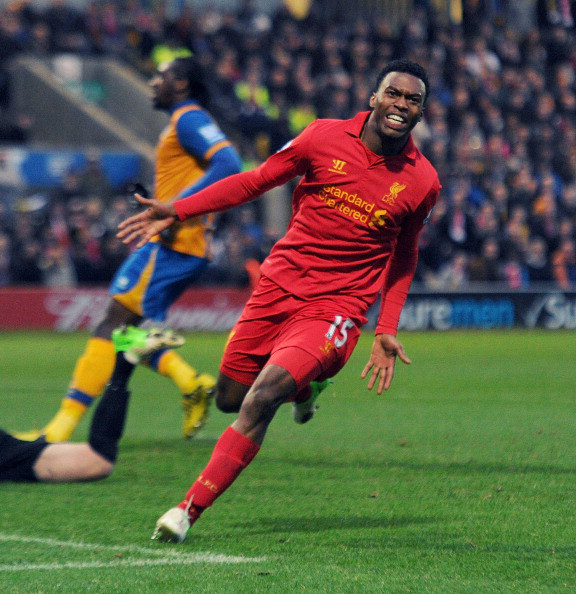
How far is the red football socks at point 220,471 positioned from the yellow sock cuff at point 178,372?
2.83m

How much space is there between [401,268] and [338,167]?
0.62 m

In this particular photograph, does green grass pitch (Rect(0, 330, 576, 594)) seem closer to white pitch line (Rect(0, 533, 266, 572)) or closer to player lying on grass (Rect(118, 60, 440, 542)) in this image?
white pitch line (Rect(0, 533, 266, 572))

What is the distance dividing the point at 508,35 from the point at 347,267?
21396 mm

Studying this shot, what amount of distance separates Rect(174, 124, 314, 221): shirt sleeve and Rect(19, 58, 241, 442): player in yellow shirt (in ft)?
6.37

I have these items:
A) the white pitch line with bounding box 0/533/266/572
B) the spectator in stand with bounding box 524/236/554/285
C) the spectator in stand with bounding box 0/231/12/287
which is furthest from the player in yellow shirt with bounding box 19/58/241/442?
the spectator in stand with bounding box 524/236/554/285

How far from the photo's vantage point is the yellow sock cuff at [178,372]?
26.5ft

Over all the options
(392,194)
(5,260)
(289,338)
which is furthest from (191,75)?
(5,260)

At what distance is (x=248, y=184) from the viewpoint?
5539mm

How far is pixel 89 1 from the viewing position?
25156 millimetres

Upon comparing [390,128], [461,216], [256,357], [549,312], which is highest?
[390,128]

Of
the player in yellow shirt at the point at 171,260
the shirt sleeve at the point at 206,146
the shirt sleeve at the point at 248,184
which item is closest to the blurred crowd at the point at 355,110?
the player in yellow shirt at the point at 171,260

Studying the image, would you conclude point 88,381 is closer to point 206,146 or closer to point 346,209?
point 206,146

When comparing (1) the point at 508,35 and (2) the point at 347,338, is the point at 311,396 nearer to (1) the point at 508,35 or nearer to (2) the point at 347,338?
(2) the point at 347,338

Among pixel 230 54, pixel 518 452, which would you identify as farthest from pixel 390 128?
pixel 230 54
